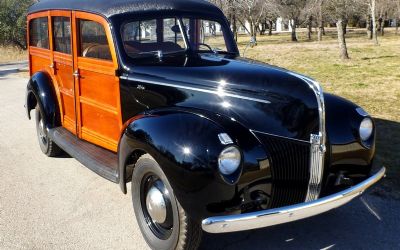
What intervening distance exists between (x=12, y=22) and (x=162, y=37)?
26.3 m

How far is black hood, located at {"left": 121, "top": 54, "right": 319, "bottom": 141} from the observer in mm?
3000

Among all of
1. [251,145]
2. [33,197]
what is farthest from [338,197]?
[33,197]

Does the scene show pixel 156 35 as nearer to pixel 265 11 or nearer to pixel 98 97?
pixel 98 97

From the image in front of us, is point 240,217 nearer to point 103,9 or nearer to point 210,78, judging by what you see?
point 210,78

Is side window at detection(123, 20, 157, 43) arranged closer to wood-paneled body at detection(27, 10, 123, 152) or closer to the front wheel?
wood-paneled body at detection(27, 10, 123, 152)

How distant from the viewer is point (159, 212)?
3.11 meters

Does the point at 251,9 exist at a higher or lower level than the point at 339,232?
higher

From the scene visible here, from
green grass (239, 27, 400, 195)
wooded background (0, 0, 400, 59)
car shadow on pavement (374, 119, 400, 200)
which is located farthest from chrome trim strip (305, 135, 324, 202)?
wooded background (0, 0, 400, 59)

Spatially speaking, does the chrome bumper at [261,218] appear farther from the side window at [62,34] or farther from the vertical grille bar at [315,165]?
the side window at [62,34]

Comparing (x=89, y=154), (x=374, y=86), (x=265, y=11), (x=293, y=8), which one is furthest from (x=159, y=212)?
(x=293, y=8)

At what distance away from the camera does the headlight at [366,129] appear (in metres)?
3.32

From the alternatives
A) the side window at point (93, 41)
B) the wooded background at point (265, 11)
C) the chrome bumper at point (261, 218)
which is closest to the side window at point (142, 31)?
the side window at point (93, 41)

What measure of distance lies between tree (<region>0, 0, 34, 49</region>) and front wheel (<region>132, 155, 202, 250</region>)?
2647 centimetres

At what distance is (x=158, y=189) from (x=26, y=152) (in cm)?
349
